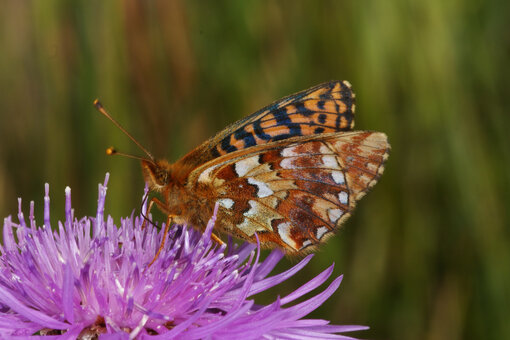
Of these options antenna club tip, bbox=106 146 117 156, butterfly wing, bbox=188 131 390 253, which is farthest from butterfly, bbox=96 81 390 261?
antenna club tip, bbox=106 146 117 156

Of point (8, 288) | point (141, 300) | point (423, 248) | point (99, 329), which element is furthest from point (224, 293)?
point (423, 248)

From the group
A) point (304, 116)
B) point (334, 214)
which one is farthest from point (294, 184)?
point (304, 116)

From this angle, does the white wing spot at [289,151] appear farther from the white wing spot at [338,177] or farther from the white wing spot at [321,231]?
the white wing spot at [321,231]

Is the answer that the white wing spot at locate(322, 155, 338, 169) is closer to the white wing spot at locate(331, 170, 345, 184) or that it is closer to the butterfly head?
the white wing spot at locate(331, 170, 345, 184)

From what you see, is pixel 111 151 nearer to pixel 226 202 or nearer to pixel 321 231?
pixel 226 202

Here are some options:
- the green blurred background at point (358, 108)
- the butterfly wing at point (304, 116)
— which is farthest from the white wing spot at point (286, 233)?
the green blurred background at point (358, 108)

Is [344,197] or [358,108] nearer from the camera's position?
[344,197]
